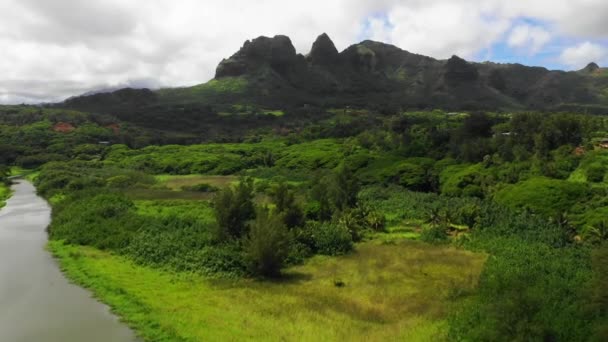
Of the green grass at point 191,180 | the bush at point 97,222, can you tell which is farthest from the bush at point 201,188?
the bush at point 97,222

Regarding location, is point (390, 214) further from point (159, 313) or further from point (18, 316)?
point (18, 316)

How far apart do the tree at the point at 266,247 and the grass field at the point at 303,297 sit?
54.1 inches

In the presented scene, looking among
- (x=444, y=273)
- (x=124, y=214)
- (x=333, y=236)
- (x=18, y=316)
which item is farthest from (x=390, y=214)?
(x=18, y=316)

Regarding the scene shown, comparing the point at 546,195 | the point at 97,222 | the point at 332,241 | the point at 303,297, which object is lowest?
the point at 303,297

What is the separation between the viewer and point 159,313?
30828mm

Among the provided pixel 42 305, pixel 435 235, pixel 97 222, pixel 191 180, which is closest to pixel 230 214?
pixel 42 305

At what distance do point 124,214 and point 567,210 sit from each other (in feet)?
163

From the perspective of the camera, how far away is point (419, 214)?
61.7 metres

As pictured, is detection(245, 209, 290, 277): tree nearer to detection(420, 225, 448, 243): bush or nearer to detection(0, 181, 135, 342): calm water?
detection(0, 181, 135, 342): calm water

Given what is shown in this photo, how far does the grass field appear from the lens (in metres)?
28.2

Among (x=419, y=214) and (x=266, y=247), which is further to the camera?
(x=419, y=214)

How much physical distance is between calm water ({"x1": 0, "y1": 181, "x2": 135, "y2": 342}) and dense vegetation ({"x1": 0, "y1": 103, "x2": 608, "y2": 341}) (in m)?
4.18

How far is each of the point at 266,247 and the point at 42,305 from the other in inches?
620

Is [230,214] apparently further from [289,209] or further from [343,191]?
[343,191]
